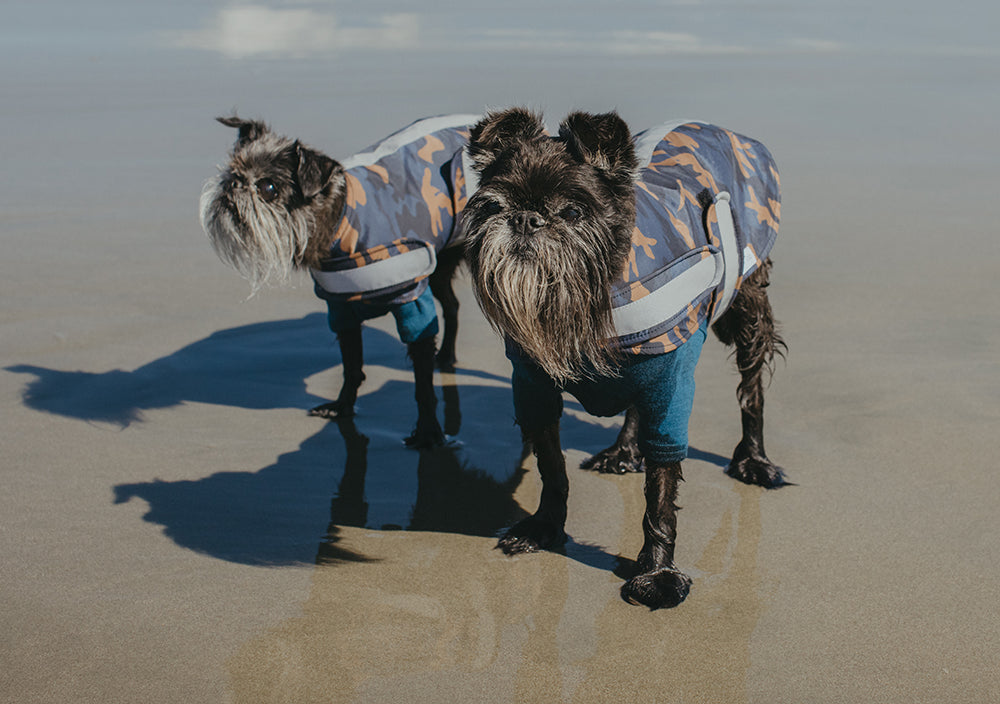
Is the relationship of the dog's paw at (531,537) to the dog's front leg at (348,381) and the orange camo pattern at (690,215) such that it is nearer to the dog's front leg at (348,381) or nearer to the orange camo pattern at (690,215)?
the orange camo pattern at (690,215)

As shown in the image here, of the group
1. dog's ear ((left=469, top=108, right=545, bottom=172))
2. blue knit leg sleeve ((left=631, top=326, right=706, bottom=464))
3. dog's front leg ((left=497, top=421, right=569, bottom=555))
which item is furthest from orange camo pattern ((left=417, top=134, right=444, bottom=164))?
blue knit leg sleeve ((left=631, top=326, right=706, bottom=464))

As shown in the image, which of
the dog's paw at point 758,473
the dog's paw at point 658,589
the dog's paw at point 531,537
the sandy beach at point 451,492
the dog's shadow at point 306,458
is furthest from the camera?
the dog's paw at point 758,473

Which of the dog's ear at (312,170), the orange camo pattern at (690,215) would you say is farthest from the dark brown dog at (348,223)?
A: the orange camo pattern at (690,215)

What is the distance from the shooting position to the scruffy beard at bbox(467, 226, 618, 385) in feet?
10.0

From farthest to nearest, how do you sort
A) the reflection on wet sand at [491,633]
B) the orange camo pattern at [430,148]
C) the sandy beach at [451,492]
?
1. the orange camo pattern at [430,148]
2. the sandy beach at [451,492]
3. the reflection on wet sand at [491,633]

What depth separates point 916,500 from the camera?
4.46 metres

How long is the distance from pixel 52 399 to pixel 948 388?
4887 mm

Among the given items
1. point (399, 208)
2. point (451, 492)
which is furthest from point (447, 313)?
point (451, 492)

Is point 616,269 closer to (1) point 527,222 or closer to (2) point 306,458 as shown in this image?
(1) point 527,222

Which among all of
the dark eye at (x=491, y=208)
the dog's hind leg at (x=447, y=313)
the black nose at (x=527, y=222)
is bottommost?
the dog's hind leg at (x=447, y=313)

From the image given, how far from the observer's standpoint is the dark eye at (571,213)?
309 cm

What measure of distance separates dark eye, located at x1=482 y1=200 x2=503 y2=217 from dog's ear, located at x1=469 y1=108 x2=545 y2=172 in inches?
10.1

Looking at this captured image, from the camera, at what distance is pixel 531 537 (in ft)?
13.6

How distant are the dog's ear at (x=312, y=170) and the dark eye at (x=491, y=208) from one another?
2.04m
